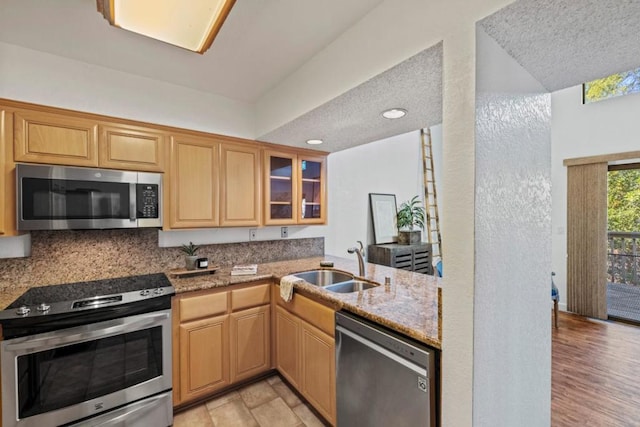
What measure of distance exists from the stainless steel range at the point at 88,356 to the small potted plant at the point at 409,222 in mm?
3209

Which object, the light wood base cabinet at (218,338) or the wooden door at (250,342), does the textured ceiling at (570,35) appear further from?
the wooden door at (250,342)

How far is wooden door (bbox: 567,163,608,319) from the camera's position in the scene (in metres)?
3.76

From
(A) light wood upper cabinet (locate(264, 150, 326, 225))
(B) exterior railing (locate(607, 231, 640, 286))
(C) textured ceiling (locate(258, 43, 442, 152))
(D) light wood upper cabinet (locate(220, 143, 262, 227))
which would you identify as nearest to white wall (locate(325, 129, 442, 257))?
(A) light wood upper cabinet (locate(264, 150, 326, 225))

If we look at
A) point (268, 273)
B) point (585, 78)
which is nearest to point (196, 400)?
point (268, 273)

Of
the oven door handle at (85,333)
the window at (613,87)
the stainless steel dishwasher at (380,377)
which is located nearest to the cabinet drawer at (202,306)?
the oven door handle at (85,333)

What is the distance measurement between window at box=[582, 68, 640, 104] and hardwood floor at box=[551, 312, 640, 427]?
3.04 m

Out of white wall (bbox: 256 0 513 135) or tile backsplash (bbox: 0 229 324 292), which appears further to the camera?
tile backsplash (bbox: 0 229 324 292)

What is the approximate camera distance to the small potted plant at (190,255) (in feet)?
7.87

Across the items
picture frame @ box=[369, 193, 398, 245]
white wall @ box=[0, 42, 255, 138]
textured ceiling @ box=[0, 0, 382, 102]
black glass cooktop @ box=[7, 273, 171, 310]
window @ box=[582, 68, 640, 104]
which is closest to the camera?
textured ceiling @ box=[0, 0, 382, 102]

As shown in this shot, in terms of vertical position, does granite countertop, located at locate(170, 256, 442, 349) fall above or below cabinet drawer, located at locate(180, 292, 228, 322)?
above

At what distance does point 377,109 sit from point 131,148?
1878mm

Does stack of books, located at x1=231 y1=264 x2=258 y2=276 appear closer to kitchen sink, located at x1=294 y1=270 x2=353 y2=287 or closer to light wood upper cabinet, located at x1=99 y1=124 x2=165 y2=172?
kitchen sink, located at x1=294 y1=270 x2=353 y2=287

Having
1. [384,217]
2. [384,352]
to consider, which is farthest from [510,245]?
[384,217]

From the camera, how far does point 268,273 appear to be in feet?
8.11
